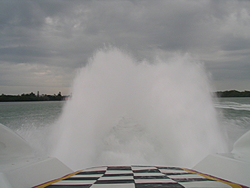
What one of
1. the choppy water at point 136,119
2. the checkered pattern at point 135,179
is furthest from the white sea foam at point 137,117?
the checkered pattern at point 135,179

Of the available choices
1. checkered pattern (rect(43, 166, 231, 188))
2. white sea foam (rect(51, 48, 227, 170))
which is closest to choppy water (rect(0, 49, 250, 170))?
white sea foam (rect(51, 48, 227, 170))

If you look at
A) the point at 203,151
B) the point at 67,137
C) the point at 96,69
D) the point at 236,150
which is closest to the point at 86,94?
the point at 96,69

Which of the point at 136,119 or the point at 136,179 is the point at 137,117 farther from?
the point at 136,179

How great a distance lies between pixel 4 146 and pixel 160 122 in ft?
15.5

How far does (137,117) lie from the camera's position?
7496 mm

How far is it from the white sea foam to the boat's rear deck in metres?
1.71

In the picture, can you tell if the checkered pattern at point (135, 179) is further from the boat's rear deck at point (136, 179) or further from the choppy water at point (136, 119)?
the choppy water at point (136, 119)

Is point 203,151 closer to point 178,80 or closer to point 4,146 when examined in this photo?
point 178,80

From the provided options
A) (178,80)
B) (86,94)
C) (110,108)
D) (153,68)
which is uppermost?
(153,68)

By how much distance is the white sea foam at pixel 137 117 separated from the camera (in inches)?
211

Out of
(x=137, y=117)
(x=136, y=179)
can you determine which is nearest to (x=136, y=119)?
(x=137, y=117)

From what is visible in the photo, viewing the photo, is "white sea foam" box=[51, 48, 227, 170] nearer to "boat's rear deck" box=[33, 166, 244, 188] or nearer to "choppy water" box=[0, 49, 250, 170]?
"choppy water" box=[0, 49, 250, 170]

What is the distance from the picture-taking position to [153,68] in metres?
9.22

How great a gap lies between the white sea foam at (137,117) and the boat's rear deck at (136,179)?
5.61 feet
